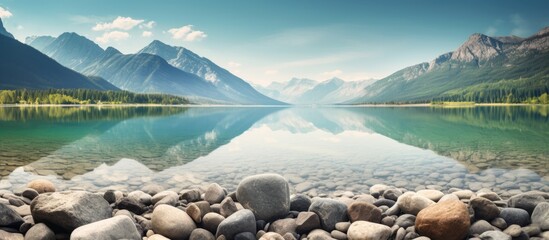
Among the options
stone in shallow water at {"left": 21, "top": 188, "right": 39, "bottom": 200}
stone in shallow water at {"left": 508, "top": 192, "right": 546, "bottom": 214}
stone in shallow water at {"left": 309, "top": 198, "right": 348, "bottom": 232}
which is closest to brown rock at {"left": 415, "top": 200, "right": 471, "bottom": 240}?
stone in shallow water at {"left": 309, "top": 198, "right": 348, "bottom": 232}

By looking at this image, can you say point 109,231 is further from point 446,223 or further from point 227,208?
point 446,223

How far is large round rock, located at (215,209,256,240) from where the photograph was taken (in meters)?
9.80

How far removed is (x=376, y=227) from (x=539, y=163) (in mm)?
19554

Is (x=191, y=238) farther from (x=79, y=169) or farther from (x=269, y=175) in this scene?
(x=79, y=169)

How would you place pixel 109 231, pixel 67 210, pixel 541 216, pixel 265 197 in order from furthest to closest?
1. pixel 265 197
2. pixel 541 216
3. pixel 67 210
4. pixel 109 231

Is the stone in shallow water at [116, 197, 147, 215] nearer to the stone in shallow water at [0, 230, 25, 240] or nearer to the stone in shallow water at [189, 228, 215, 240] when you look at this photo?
the stone in shallow water at [189, 228, 215, 240]

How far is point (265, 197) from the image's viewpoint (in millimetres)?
11258

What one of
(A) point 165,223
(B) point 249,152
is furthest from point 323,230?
(B) point 249,152

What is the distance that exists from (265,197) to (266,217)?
23.3 inches

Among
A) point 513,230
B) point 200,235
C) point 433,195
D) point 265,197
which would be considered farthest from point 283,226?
point 513,230

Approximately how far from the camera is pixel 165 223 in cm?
983

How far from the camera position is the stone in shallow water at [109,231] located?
822 centimetres

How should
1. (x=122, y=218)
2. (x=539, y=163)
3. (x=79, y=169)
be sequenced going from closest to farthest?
1. (x=122, y=218)
2. (x=79, y=169)
3. (x=539, y=163)

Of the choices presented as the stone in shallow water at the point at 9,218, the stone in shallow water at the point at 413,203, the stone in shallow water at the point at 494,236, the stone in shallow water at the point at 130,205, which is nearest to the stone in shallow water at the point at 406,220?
the stone in shallow water at the point at 413,203
